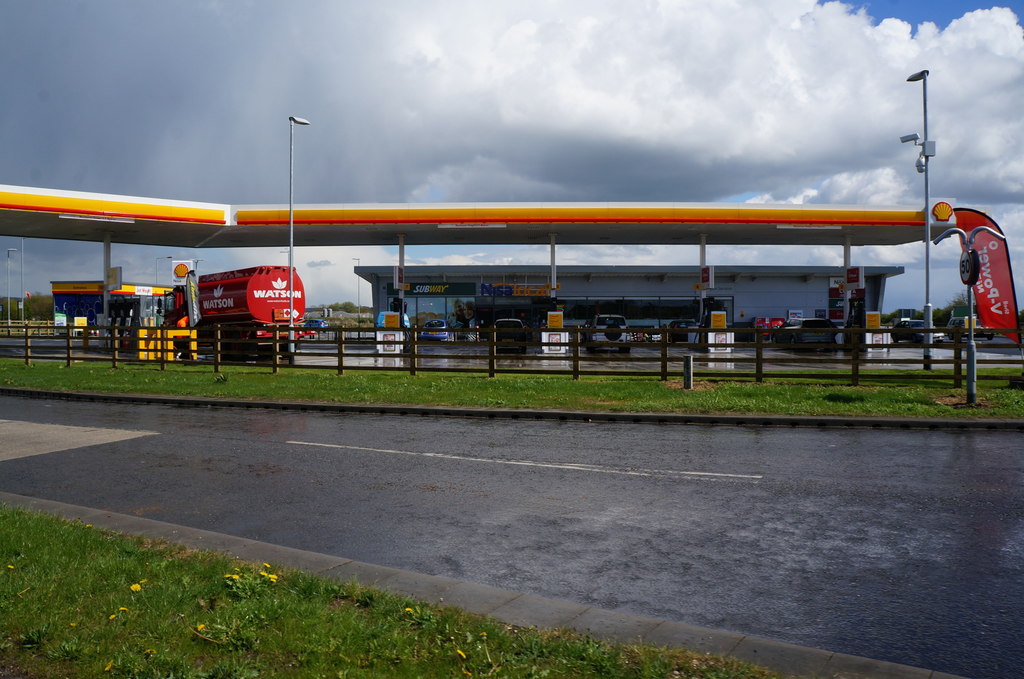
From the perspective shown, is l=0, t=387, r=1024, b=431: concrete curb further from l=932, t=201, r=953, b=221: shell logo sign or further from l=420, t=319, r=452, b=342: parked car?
l=420, t=319, r=452, b=342: parked car

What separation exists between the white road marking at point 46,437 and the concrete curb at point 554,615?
5318mm

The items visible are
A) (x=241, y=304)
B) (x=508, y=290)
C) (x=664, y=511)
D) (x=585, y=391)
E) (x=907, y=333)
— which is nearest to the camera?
(x=664, y=511)

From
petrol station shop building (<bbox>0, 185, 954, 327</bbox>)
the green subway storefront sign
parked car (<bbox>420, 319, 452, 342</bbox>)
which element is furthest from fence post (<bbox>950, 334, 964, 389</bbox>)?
the green subway storefront sign

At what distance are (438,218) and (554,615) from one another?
29689 mm

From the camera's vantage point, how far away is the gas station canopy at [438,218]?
31.6 meters

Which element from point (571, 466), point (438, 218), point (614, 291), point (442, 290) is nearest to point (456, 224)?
point (438, 218)

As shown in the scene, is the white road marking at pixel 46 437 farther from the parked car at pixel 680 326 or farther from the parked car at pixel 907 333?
the parked car at pixel 680 326

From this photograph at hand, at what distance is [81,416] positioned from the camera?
14.1 meters

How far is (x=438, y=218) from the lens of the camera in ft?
108

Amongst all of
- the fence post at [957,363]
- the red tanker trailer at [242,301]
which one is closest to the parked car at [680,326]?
the red tanker trailer at [242,301]

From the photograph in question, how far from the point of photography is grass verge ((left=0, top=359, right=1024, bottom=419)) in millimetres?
13969

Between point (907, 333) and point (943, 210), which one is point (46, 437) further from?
point (943, 210)

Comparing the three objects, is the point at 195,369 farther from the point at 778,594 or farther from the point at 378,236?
the point at 778,594

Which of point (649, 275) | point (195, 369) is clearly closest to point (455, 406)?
point (195, 369)
